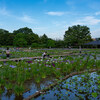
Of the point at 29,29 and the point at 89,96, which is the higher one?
the point at 29,29

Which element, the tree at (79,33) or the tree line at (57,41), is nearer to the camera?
the tree line at (57,41)

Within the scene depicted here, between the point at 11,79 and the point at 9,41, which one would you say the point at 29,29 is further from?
the point at 11,79

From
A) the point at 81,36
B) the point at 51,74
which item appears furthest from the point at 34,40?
the point at 51,74

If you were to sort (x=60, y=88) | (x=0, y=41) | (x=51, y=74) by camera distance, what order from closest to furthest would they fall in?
(x=60, y=88), (x=51, y=74), (x=0, y=41)

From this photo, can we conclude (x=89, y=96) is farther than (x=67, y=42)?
No

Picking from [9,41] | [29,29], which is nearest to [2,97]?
[9,41]

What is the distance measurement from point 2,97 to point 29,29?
64.2 m

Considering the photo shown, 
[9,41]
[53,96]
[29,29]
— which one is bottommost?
[53,96]

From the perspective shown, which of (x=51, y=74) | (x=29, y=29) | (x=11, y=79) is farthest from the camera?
(x=29, y=29)

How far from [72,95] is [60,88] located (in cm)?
55

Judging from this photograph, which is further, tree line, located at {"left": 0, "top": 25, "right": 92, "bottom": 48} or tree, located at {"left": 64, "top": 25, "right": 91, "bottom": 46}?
tree, located at {"left": 64, "top": 25, "right": 91, "bottom": 46}

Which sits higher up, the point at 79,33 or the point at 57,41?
the point at 79,33

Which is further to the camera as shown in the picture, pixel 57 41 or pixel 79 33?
pixel 79 33

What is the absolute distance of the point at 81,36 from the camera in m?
49.1
